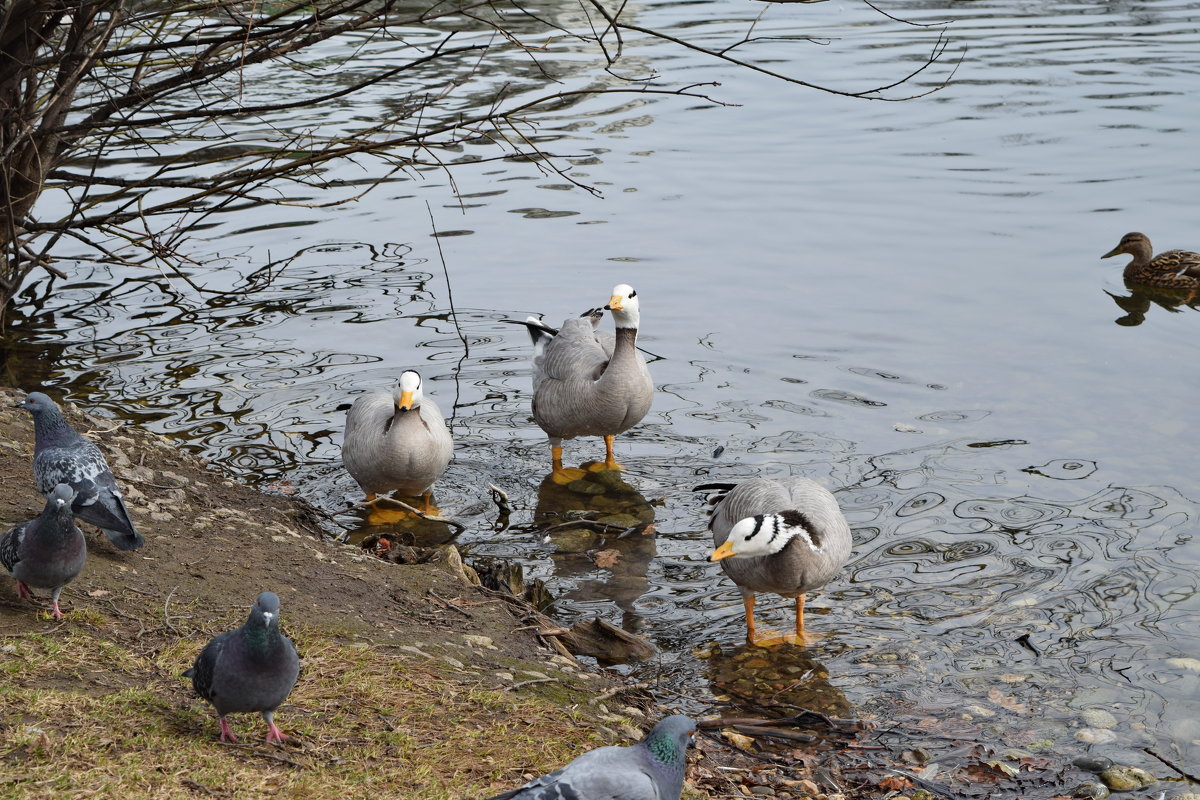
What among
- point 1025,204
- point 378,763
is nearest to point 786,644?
point 378,763

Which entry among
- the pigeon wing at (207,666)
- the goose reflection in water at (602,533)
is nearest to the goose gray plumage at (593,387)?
the goose reflection in water at (602,533)

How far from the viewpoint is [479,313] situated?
43.2 ft

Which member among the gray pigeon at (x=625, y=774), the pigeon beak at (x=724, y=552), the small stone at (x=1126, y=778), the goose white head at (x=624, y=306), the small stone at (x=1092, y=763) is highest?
the goose white head at (x=624, y=306)

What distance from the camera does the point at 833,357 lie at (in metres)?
11.9

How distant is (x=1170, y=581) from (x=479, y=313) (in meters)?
7.64

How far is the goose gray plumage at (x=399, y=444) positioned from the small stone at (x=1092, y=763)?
496cm

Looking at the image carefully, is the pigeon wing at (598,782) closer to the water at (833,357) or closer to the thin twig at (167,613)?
the thin twig at (167,613)

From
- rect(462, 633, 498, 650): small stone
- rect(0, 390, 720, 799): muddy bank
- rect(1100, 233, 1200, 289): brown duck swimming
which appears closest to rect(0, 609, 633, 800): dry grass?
rect(0, 390, 720, 799): muddy bank

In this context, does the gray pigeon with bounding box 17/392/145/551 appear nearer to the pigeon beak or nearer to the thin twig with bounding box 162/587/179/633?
the thin twig with bounding box 162/587/179/633

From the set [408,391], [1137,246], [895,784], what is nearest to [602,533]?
[408,391]

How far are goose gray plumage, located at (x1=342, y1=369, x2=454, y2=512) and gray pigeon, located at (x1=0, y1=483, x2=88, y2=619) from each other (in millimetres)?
3622

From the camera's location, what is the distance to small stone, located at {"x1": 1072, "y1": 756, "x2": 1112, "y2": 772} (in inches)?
240

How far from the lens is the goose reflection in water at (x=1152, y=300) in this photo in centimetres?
1348

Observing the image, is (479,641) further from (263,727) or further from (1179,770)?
(1179,770)
